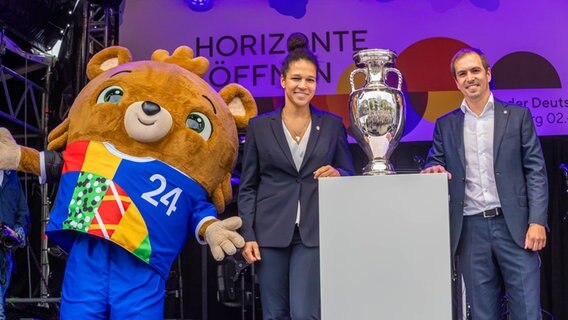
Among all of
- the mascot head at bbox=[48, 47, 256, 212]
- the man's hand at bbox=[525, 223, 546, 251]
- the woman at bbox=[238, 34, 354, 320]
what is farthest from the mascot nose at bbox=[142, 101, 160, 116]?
the man's hand at bbox=[525, 223, 546, 251]

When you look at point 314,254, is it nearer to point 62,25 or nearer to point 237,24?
point 237,24

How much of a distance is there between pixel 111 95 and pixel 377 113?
3.96 feet

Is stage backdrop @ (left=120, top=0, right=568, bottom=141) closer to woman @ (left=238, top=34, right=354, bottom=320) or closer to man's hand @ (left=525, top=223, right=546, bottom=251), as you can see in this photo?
woman @ (left=238, top=34, right=354, bottom=320)

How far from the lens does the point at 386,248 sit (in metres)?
2.58

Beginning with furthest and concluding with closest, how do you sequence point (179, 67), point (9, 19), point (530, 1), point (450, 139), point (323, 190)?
point (530, 1), point (9, 19), point (179, 67), point (450, 139), point (323, 190)

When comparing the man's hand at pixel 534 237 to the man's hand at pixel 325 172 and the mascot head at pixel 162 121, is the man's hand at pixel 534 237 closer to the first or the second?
the man's hand at pixel 325 172

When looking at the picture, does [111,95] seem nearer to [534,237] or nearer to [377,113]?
[377,113]

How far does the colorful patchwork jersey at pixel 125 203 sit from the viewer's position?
297cm

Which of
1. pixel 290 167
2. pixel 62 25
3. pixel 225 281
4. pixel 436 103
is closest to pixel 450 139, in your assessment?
pixel 290 167

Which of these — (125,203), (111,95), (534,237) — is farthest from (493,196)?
(111,95)

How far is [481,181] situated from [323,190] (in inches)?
32.7

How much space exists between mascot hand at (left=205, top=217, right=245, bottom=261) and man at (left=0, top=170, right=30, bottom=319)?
1811 mm

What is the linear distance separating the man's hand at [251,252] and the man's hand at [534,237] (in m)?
1.09

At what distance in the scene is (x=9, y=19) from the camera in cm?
520
